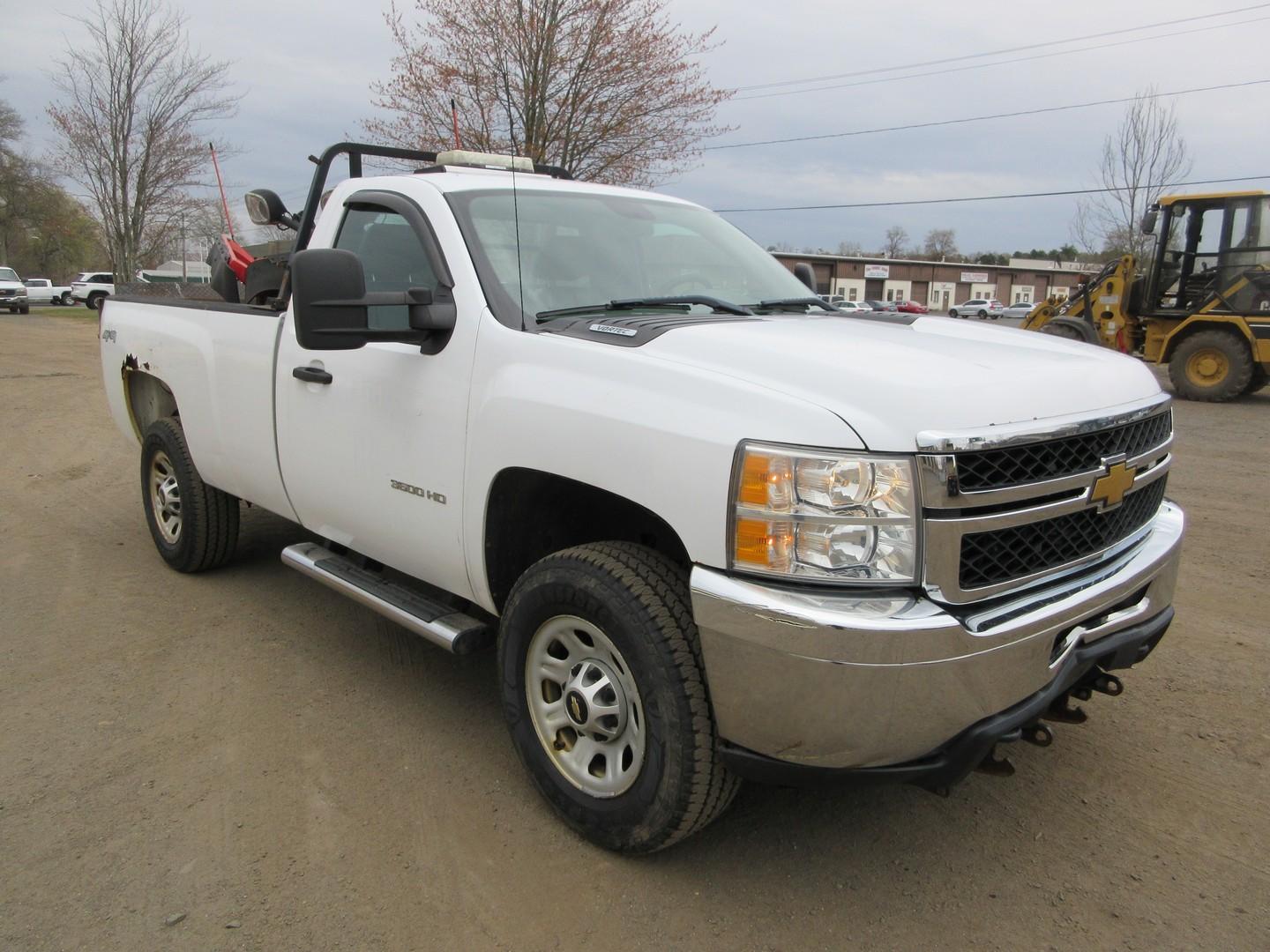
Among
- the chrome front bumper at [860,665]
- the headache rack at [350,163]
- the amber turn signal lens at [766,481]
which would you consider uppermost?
the headache rack at [350,163]

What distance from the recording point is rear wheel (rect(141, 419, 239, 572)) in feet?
16.2

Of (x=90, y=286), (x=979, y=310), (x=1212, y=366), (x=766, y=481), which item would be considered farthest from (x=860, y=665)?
(x=979, y=310)

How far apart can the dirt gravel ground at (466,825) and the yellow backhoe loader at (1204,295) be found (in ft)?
36.7

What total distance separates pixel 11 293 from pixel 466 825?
40549mm

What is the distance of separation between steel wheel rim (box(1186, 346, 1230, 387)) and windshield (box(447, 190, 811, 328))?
41.9 feet

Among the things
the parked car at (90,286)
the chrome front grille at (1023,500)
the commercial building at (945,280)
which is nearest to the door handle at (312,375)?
the chrome front grille at (1023,500)

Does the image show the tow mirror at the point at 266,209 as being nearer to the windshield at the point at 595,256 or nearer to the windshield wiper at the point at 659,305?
the windshield at the point at 595,256

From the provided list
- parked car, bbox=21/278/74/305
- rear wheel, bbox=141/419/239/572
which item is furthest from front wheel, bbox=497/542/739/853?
parked car, bbox=21/278/74/305

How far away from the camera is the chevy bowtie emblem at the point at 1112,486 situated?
256cm

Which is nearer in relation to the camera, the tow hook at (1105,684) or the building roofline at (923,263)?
the tow hook at (1105,684)

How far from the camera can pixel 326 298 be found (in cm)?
285

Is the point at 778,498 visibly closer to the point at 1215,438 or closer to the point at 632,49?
the point at 1215,438

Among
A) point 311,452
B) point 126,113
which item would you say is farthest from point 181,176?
point 311,452

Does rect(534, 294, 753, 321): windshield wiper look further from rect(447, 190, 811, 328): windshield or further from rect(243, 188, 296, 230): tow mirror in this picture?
rect(243, 188, 296, 230): tow mirror
